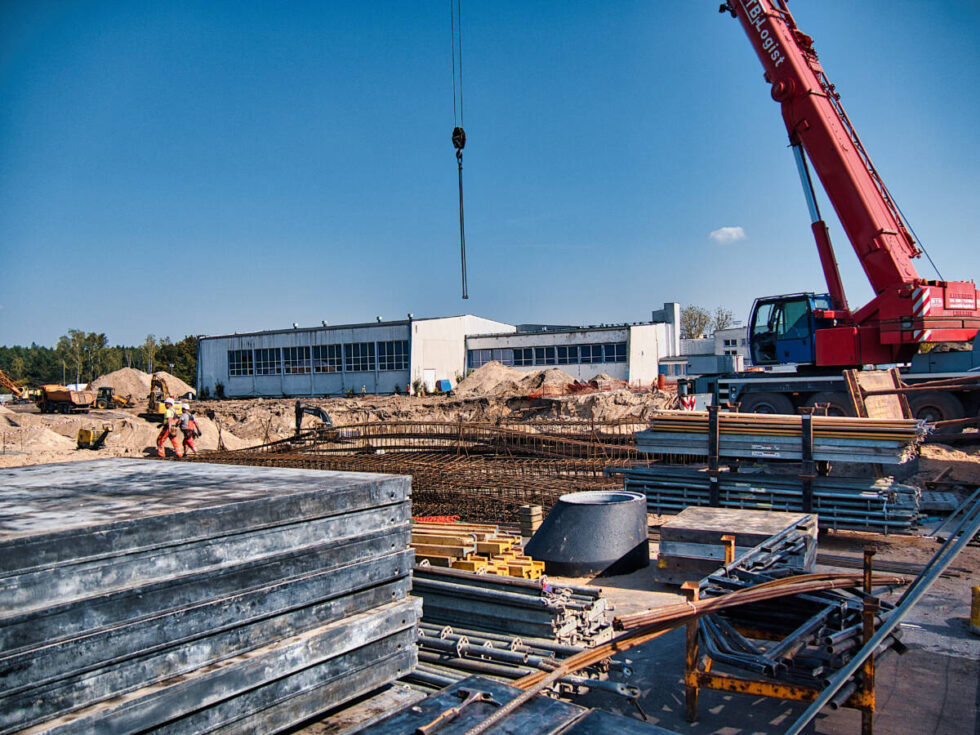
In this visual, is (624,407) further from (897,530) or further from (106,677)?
(106,677)

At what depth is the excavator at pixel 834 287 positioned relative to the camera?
44.4 ft

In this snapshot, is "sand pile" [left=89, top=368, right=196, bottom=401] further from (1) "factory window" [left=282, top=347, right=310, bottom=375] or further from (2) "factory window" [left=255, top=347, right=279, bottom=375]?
(1) "factory window" [left=282, top=347, right=310, bottom=375]

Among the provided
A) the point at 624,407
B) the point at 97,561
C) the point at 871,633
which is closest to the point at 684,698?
the point at 871,633

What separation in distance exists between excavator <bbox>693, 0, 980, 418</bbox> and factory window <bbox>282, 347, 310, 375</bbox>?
32.5 m

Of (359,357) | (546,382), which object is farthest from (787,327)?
(359,357)

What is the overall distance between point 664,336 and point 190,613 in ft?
138

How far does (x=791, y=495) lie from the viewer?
8984 millimetres

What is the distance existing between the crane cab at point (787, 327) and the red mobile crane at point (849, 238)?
0.02 metres

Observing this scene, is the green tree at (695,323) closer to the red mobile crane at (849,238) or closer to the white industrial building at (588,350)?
the white industrial building at (588,350)

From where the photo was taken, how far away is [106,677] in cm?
197

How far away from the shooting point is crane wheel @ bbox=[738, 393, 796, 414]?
1505 centimetres

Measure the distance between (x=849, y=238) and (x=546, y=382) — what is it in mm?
21304

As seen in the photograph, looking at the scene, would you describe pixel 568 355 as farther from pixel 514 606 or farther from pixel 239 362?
pixel 514 606

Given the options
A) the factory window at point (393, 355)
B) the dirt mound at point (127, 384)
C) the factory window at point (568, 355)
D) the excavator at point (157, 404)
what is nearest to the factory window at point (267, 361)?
the factory window at point (393, 355)
